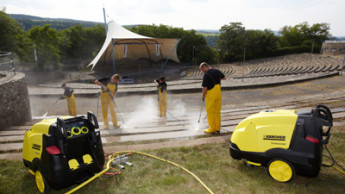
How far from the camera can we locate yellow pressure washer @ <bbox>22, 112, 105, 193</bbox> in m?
3.07

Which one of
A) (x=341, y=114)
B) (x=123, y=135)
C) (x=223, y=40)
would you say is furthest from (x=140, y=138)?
(x=223, y=40)

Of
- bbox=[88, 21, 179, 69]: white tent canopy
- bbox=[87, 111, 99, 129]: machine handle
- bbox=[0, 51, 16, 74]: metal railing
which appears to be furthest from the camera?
bbox=[88, 21, 179, 69]: white tent canopy

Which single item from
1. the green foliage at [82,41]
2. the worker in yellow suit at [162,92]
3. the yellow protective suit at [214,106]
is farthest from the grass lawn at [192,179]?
the green foliage at [82,41]

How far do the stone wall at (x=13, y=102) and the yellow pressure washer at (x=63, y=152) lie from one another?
14.4 feet

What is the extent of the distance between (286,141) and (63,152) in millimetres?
3423

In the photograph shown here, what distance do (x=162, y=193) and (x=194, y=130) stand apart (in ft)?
9.63

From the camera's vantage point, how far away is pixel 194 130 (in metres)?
5.90

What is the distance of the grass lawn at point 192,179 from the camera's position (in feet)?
10.5

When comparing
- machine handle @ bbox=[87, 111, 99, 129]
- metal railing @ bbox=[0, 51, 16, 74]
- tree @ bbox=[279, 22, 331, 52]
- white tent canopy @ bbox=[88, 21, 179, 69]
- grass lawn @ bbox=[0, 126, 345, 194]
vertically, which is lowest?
grass lawn @ bbox=[0, 126, 345, 194]

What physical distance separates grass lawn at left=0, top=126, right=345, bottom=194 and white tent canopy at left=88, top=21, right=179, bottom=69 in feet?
64.5

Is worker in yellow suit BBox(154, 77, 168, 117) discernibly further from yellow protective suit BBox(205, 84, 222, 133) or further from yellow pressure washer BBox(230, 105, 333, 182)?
yellow pressure washer BBox(230, 105, 333, 182)

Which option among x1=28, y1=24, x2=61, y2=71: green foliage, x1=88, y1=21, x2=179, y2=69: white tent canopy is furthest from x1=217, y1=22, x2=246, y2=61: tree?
x1=28, y1=24, x2=61, y2=71: green foliage

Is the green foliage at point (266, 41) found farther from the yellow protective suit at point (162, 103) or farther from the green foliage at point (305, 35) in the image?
the yellow protective suit at point (162, 103)

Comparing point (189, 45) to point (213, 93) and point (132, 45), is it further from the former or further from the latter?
point (213, 93)
